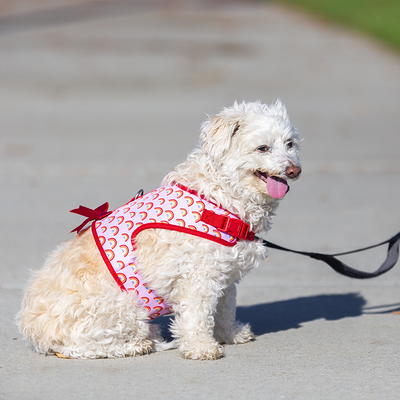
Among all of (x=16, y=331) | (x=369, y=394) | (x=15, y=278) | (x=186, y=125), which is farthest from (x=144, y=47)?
(x=369, y=394)

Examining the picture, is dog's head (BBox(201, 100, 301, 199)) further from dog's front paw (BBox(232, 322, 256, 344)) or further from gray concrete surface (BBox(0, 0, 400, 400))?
gray concrete surface (BBox(0, 0, 400, 400))

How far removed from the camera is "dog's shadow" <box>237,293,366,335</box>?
Result: 6254 mm

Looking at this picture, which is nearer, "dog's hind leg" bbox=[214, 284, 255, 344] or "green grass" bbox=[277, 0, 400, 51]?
"dog's hind leg" bbox=[214, 284, 255, 344]

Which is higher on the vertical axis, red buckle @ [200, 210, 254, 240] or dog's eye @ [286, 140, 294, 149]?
dog's eye @ [286, 140, 294, 149]

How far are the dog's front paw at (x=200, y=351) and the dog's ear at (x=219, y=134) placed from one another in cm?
107

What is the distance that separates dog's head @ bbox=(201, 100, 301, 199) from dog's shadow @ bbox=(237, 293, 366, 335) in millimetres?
1175

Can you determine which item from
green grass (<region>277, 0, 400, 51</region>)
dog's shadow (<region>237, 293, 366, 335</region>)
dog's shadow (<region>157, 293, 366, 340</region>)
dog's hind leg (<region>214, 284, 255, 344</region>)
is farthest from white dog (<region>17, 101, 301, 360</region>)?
green grass (<region>277, 0, 400, 51</region>)

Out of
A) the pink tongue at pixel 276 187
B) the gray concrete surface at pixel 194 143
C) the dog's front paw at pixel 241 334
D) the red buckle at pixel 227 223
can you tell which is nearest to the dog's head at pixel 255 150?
the pink tongue at pixel 276 187

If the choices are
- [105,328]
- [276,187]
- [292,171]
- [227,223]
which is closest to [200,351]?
[105,328]

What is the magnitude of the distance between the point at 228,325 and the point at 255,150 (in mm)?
1123

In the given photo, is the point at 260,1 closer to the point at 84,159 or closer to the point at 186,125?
the point at 186,125

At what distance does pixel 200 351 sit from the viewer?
535 cm

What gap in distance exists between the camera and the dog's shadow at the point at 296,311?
6231 millimetres

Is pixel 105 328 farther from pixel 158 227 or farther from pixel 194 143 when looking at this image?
pixel 194 143
